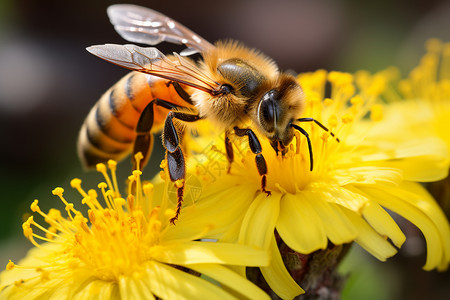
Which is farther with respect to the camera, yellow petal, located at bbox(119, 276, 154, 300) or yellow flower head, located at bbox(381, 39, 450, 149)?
yellow flower head, located at bbox(381, 39, 450, 149)

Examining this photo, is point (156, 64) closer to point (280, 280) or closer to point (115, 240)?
point (115, 240)

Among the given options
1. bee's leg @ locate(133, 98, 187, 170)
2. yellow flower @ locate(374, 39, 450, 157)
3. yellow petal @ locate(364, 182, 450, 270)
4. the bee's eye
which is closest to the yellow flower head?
yellow flower @ locate(374, 39, 450, 157)

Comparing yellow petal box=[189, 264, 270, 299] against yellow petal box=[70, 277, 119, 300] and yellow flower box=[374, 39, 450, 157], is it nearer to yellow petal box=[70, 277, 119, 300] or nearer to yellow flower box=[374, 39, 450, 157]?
yellow petal box=[70, 277, 119, 300]

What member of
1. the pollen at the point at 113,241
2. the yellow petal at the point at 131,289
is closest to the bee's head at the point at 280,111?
the pollen at the point at 113,241

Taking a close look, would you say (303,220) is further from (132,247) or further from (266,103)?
(132,247)

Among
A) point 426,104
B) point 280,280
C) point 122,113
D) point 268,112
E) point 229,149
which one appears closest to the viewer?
point 280,280

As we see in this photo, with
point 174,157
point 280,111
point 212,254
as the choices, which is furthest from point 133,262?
point 280,111

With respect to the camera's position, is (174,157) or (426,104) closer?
(174,157)

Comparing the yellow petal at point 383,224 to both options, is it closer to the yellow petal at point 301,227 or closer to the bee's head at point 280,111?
the yellow petal at point 301,227

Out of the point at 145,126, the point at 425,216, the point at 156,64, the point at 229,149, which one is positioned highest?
the point at 156,64
